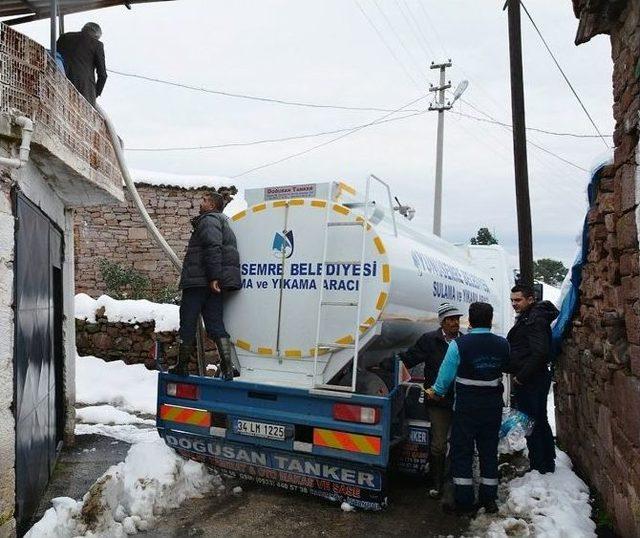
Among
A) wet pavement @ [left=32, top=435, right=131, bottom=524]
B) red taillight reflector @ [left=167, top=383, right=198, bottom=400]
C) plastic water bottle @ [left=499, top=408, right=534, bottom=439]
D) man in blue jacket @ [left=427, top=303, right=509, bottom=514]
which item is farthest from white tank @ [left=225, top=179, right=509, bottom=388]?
wet pavement @ [left=32, top=435, right=131, bottom=524]

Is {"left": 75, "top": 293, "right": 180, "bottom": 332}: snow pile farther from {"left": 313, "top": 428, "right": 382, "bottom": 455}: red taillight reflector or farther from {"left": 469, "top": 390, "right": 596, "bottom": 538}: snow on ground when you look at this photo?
{"left": 469, "top": 390, "right": 596, "bottom": 538}: snow on ground

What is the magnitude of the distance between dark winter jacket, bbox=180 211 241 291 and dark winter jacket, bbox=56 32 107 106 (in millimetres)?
2267

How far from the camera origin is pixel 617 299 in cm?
420

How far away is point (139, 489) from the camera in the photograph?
4.86 metres

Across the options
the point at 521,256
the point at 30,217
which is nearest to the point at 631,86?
the point at 30,217

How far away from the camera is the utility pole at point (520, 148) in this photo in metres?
9.73

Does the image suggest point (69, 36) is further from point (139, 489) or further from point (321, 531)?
point (321, 531)

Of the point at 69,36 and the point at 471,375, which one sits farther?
the point at 69,36

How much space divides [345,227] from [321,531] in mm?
2383

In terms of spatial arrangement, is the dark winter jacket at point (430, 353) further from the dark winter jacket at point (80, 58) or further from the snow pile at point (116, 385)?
the snow pile at point (116, 385)

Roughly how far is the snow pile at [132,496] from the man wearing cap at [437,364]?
2.01 m

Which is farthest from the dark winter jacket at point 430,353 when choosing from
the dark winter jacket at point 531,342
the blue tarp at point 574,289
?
the blue tarp at point 574,289

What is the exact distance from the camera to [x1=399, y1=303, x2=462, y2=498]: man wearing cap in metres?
5.36

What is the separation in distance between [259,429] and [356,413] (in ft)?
2.85
